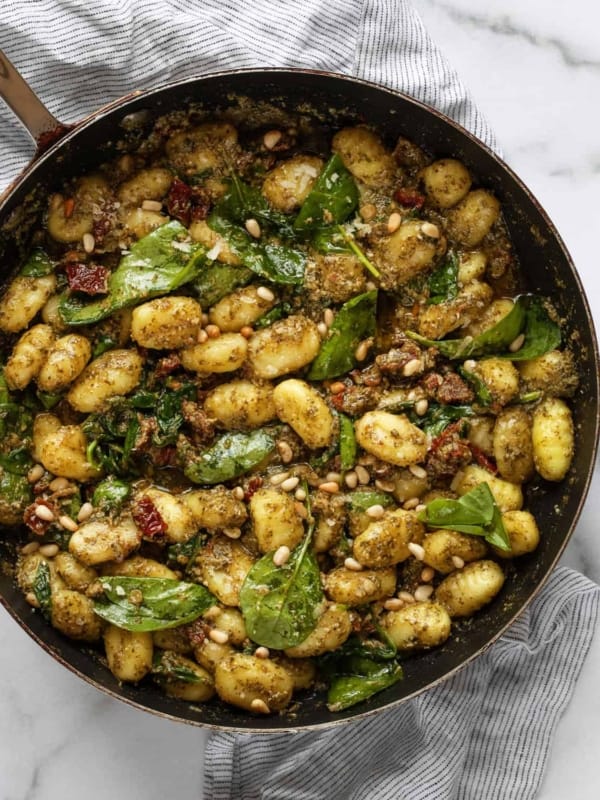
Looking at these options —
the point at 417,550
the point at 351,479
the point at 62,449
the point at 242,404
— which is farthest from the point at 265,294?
the point at 417,550

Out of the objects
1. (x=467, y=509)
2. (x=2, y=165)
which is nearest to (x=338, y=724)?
(x=467, y=509)

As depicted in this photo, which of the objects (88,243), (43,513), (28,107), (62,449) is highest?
(28,107)

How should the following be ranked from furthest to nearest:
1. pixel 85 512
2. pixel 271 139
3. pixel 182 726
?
pixel 182 726, pixel 271 139, pixel 85 512

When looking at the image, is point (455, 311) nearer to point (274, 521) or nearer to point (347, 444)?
point (347, 444)

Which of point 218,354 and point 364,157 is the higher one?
point 364,157

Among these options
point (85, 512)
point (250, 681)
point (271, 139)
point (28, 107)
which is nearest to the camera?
point (28, 107)

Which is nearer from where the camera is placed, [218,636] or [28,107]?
[28,107]
